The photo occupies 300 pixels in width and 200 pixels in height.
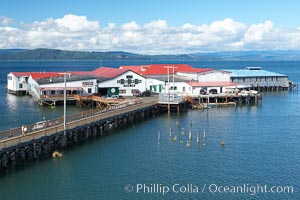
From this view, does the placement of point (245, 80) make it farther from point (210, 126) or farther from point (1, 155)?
point (1, 155)

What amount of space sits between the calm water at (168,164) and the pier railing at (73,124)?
2.40 metres

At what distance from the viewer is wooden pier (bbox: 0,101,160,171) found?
122ft

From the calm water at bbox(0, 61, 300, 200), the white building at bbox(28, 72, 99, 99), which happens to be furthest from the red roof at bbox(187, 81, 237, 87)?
the calm water at bbox(0, 61, 300, 200)

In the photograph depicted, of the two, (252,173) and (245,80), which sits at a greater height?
(245,80)

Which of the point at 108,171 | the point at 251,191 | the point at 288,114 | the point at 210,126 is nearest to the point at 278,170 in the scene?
the point at 251,191

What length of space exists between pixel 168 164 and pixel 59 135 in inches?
450

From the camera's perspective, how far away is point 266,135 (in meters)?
52.2

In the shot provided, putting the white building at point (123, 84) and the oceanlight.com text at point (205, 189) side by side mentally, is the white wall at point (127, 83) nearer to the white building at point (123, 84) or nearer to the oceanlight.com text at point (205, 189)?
the white building at point (123, 84)

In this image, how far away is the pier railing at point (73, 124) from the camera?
3712 cm

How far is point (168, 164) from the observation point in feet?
129

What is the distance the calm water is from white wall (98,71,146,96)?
66.5 feet

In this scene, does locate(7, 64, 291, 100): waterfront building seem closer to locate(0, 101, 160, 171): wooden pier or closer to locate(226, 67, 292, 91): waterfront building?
locate(226, 67, 292, 91): waterfront building

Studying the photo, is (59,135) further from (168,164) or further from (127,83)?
(127,83)

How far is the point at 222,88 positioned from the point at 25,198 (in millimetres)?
57341
